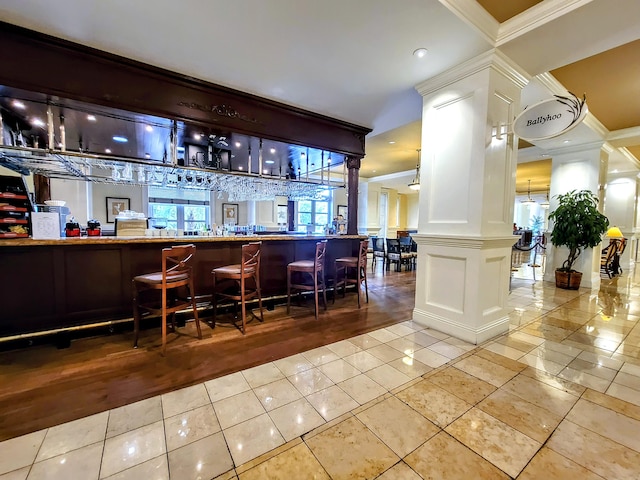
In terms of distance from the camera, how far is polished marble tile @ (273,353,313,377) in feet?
7.16

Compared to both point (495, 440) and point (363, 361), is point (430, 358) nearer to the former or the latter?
point (363, 361)

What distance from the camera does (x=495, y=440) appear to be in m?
1.51

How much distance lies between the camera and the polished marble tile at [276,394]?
1.78 m

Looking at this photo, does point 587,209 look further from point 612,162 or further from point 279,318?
point 279,318

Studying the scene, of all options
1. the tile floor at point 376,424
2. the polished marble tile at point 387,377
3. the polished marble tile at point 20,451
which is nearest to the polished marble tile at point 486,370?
the tile floor at point 376,424

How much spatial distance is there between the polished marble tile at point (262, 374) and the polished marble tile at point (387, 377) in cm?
73

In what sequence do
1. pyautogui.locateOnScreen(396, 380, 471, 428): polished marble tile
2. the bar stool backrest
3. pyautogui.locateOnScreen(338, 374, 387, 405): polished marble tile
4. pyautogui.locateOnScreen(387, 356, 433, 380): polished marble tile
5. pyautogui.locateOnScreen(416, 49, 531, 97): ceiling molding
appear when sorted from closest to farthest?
pyautogui.locateOnScreen(396, 380, 471, 428): polished marble tile < pyautogui.locateOnScreen(338, 374, 387, 405): polished marble tile < pyautogui.locateOnScreen(387, 356, 433, 380): polished marble tile < pyautogui.locateOnScreen(416, 49, 531, 97): ceiling molding < the bar stool backrest

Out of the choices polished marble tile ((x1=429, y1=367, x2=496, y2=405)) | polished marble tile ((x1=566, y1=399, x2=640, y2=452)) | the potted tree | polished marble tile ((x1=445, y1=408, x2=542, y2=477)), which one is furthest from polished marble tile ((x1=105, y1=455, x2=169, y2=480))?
the potted tree

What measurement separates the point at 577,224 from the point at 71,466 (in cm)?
716

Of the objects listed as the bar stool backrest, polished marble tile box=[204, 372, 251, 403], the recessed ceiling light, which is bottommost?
polished marble tile box=[204, 372, 251, 403]

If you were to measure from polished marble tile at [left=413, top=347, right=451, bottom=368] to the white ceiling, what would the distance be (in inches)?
112

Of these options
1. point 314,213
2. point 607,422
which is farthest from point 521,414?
point 314,213

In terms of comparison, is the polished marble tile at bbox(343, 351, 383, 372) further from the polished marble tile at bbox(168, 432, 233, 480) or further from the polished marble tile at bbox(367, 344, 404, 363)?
the polished marble tile at bbox(168, 432, 233, 480)

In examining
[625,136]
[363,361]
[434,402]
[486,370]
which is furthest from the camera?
Answer: [625,136]
